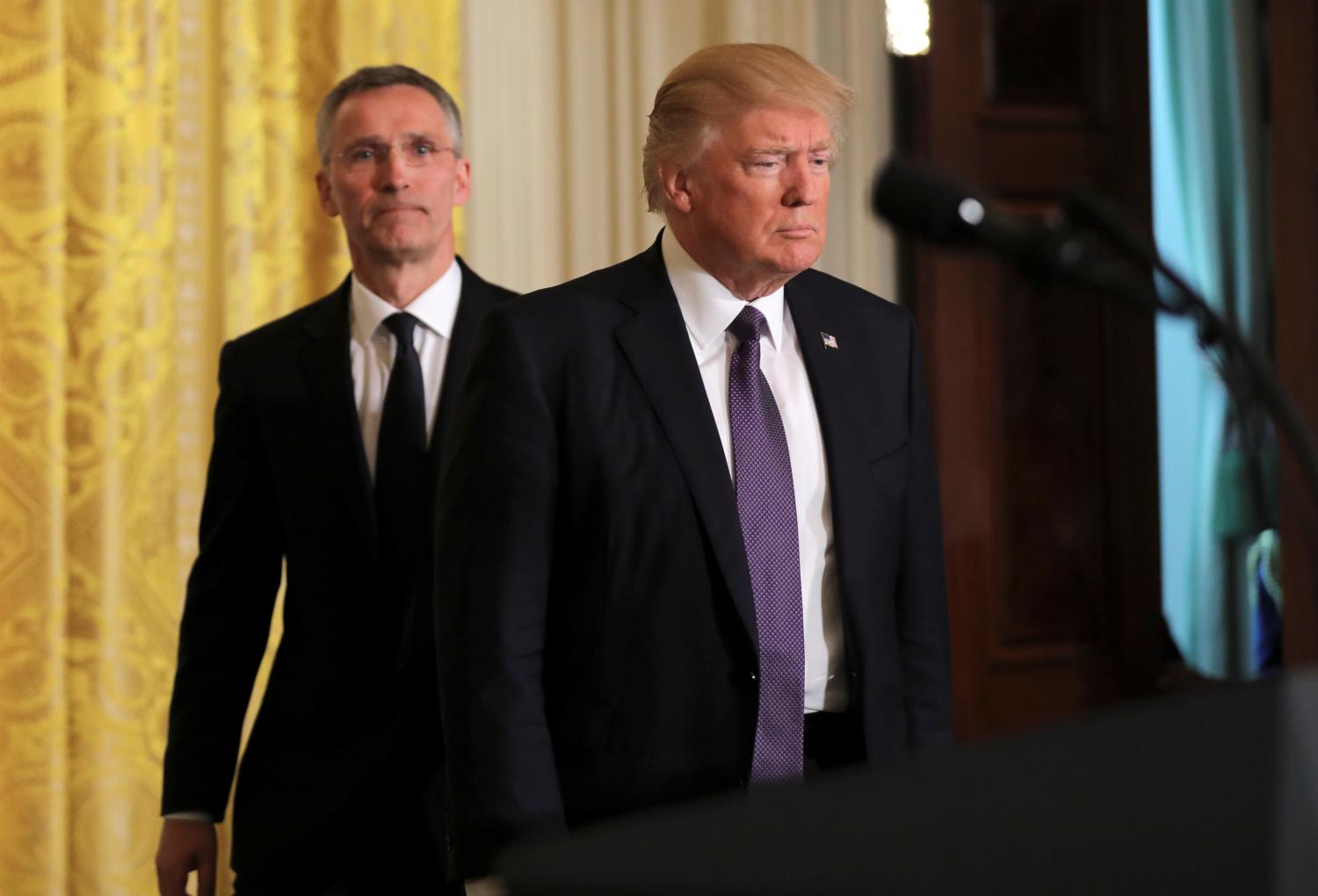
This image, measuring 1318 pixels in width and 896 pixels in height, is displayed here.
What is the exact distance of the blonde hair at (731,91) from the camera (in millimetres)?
1839

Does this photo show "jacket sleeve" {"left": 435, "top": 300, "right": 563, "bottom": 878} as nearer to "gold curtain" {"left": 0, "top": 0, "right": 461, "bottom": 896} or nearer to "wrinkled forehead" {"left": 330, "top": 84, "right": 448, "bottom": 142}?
"wrinkled forehead" {"left": 330, "top": 84, "right": 448, "bottom": 142}

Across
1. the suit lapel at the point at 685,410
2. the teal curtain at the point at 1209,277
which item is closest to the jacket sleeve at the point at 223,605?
the suit lapel at the point at 685,410

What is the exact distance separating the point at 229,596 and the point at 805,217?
1.08 meters

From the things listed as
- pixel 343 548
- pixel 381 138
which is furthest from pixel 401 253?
pixel 343 548

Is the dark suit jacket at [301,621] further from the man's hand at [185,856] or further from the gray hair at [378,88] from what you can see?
the gray hair at [378,88]

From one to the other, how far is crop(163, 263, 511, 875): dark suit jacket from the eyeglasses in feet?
→ 0.61

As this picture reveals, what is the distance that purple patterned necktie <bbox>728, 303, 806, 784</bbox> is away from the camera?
1767 millimetres

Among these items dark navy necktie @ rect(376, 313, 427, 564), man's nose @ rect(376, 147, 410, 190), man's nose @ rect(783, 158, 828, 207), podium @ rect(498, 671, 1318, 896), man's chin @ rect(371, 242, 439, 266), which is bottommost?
podium @ rect(498, 671, 1318, 896)

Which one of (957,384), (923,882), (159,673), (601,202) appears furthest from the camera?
(957,384)

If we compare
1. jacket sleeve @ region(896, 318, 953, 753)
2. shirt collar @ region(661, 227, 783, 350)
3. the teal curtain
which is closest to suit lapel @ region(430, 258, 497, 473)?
shirt collar @ region(661, 227, 783, 350)

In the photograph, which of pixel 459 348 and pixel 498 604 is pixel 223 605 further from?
pixel 498 604

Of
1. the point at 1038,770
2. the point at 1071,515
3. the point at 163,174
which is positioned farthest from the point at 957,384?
the point at 1038,770

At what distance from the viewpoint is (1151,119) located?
4.11 meters

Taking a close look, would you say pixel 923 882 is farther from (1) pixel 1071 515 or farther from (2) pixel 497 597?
(1) pixel 1071 515
